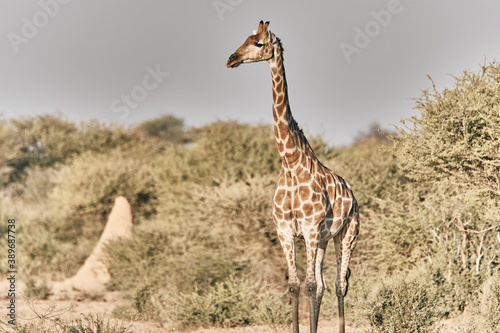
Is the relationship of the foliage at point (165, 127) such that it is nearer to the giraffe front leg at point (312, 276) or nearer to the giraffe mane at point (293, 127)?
the giraffe mane at point (293, 127)

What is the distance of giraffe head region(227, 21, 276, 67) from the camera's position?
21.4 feet

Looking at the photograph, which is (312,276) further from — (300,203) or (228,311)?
(228,311)

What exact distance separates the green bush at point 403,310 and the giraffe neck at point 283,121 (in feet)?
8.98

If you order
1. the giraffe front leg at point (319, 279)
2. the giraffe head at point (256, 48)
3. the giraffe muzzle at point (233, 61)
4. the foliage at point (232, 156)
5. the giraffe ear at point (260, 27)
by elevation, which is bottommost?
the giraffe front leg at point (319, 279)

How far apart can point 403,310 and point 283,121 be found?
3.42 m

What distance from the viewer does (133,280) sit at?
13906mm

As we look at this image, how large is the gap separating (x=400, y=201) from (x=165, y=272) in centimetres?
567

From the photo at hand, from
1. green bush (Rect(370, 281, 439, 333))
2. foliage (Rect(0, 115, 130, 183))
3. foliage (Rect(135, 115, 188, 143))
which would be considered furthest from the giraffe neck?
foliage (Rect(135, 115, 188, 143))

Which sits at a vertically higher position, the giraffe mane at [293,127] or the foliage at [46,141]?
the foliage at [46,141]

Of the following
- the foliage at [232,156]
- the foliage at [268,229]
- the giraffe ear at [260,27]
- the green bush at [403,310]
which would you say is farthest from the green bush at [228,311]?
the foliage at [232,156]

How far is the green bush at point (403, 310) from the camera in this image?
8.04 metres

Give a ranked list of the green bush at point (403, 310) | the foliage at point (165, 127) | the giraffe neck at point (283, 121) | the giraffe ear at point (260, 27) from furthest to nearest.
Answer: the foliage at point (165, 127) < the green bush at point (403, 310) < the giraffe neck at point (283, 121) < the giraffe ear at point (260, 27)

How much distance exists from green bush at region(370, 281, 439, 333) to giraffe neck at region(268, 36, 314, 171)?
2.74 m

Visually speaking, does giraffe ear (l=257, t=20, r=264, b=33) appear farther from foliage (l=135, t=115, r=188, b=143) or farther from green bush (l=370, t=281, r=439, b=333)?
foliage (l=135, t=115, r=188, b=143)
